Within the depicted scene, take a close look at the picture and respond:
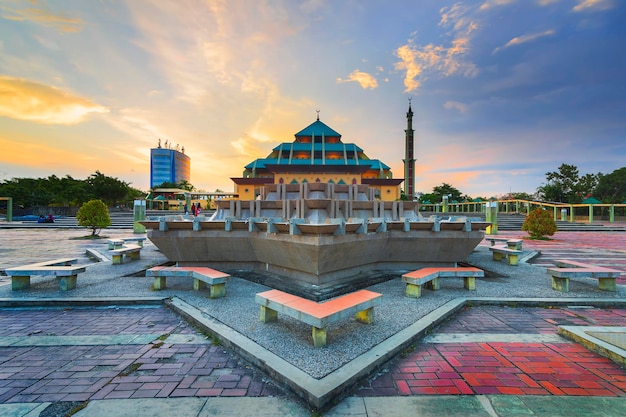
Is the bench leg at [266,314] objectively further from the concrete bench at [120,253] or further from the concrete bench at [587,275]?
the concrete bench at [120,253]

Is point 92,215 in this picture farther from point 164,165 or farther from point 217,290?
point 164,165

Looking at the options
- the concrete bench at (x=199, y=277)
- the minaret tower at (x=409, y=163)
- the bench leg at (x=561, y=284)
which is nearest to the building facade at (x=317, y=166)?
the bench leg at (x=561, y=284)

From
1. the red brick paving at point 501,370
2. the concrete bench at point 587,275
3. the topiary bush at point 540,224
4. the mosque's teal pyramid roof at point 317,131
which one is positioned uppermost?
the mosque's teal pyramid roof at point 317,131

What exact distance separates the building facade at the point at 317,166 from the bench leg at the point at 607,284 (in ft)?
68.8

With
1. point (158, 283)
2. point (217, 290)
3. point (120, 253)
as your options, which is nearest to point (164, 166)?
point (120, 253)

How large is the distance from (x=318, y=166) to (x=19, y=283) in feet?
84.3

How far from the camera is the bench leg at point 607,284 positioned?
6.41 meters

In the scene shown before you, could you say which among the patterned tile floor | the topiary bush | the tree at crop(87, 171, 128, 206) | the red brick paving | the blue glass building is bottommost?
the patterned tile floor

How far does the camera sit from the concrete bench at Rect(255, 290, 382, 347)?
12.3 ft

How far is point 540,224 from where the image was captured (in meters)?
17.7

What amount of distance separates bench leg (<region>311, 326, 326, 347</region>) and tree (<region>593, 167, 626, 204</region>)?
73.0 m

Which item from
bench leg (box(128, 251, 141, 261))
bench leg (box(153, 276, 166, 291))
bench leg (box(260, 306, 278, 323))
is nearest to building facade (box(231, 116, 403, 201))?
bench leg (box(128, 251, 141, 261))

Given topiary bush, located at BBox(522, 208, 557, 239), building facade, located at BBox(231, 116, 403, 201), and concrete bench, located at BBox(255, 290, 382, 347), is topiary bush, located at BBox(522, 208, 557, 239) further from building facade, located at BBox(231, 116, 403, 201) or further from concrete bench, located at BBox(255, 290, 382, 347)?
concrete bench, located at BBox(255, 290, 382, 347)

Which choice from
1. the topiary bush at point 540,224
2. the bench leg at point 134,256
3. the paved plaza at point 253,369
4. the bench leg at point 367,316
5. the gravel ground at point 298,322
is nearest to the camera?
the paved plaza at point 253,369
